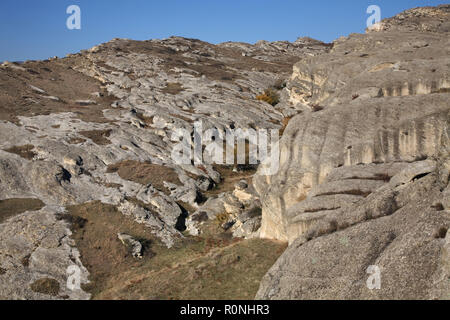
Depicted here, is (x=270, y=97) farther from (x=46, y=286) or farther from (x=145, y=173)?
(x=46, y=286)

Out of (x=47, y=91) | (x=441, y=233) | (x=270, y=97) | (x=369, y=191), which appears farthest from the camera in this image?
(x=270, y=97)

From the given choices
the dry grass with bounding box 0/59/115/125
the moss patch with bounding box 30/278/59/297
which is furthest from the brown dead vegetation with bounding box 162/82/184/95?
the moss patch with bounding box 30/278/59/297

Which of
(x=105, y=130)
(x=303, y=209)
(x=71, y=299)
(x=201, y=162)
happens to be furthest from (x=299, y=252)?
(x=105, y=130)

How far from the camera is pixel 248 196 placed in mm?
49375

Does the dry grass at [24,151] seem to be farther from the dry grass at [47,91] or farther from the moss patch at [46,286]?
the moss patch at [46,286]

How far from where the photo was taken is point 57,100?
9725cm

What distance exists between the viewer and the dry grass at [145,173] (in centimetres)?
5747

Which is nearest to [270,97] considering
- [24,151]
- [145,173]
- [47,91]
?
[145,173]

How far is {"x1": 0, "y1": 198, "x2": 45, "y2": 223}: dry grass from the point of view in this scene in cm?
4444

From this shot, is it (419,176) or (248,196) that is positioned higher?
(419,176)

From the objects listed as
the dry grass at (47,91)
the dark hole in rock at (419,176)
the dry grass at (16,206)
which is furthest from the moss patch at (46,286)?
the dry grass at (47,91)

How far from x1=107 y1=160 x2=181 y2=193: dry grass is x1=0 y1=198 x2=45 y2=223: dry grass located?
13.8 metres

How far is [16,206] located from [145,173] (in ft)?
64.5

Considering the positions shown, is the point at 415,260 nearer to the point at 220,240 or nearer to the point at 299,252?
the point at 299,252
